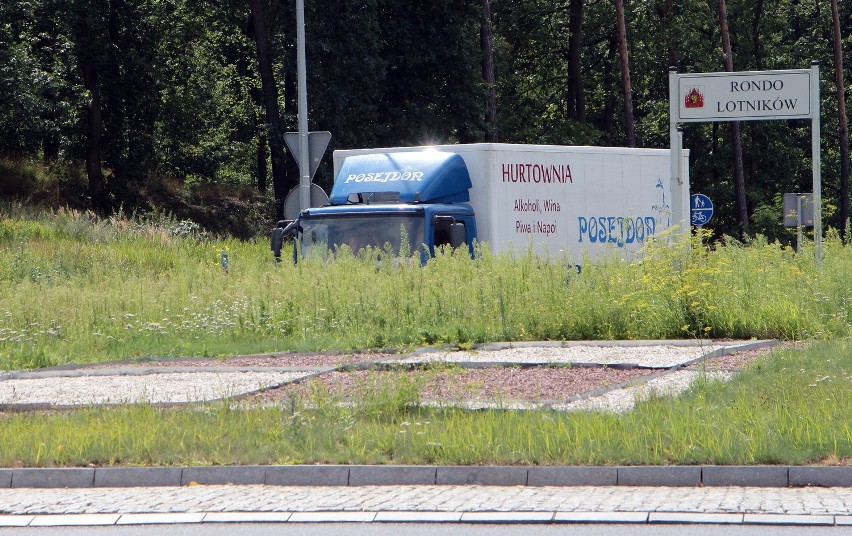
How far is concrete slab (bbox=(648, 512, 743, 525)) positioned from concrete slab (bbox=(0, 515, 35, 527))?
3733 mm

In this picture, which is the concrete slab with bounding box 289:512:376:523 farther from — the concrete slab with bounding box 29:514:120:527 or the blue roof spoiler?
the blue roof spoiler

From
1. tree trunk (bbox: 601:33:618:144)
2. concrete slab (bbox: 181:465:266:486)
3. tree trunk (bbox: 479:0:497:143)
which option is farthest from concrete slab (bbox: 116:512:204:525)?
tree trunk (bbox: 601:33:618:144)

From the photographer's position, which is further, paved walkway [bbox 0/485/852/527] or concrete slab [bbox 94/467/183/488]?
concrete slab [bbox 94/467/183/488]

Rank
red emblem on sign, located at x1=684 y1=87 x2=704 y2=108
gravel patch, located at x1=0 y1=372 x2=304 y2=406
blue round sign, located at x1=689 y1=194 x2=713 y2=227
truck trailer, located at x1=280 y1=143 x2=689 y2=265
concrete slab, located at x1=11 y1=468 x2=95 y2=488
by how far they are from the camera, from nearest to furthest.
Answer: concrete slab, located at x1=11 y1=468 x2=95 y2=488
gravel patch, located at x1=0 y1=372 x2=304 y2=406
red emblem on sign, located at x1=684 y1=87 x2=704 y2=108
truck trailer, located at x1=280 y1=143 x2=689 y2=265
blue round sign, located at x1=689 y1=194 x2=713 y2=227

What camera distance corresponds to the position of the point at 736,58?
175 ft

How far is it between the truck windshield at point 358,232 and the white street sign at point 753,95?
4.51m

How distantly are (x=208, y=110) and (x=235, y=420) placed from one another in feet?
126

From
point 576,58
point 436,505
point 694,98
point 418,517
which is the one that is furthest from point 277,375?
point 576,58

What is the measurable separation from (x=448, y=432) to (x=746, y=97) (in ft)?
34.8

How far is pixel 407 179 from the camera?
2003cm

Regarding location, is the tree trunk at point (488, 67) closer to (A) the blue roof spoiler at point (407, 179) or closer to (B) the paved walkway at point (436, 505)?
(A) the blue roof spoiler at point (407, 179)

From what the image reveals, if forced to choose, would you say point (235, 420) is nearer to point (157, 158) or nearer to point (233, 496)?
point (233, 496)

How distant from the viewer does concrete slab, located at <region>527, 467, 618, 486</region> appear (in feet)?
25.7

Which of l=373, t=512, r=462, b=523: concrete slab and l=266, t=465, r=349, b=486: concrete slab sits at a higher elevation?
l=266, t=465, r=349, b=486: concrete slab
